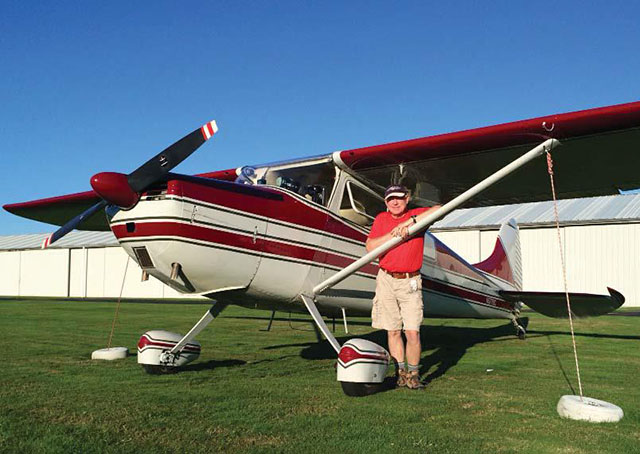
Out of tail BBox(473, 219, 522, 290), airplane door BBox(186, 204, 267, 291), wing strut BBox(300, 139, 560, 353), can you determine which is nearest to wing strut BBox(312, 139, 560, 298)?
wing strut BBox(300, 139, 560, 353)

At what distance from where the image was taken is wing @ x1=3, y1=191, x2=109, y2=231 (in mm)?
9328

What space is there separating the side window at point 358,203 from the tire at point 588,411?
3.58m

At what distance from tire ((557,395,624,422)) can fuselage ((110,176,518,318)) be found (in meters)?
2.98

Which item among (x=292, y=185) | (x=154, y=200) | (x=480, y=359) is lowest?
(x=480, y=359)

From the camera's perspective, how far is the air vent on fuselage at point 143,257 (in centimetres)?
497

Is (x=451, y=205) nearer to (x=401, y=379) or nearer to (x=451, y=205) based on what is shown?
(x=451, y=205)

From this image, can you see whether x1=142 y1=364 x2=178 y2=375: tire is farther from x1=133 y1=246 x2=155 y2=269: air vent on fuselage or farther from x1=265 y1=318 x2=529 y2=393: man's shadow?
x1=265 y1=318 x2=529 y2=393: man's shadow

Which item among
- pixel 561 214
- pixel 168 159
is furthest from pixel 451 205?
pixel 561 214

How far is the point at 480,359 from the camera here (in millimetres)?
6973

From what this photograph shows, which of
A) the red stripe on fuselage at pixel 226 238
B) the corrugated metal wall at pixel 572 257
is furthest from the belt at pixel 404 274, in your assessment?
the corrugated metal wall at pixel 572 257

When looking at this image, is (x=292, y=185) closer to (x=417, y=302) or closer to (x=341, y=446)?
(x=417, y=302)

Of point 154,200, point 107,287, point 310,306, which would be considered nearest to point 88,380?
point 154,200

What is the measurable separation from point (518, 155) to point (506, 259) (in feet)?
17.1

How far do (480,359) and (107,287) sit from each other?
38.4 m
